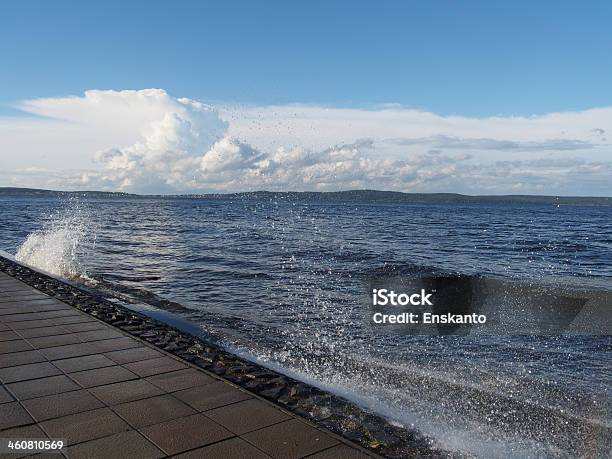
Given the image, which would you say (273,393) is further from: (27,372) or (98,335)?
(98,335)

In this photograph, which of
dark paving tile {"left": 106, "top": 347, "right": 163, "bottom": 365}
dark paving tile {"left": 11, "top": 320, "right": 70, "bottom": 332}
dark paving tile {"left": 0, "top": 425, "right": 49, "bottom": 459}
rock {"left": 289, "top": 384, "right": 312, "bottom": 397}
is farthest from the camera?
dark paving tile {"left": 11, "top": 320, "right": 70, "bottom": 332}

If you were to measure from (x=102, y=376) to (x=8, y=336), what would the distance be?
241cm

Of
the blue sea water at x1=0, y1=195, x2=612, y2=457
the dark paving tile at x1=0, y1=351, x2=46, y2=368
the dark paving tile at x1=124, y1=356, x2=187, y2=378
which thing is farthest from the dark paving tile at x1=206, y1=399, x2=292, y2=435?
the dark paving tile at x1=0, y1=351, x2=46, y2=368

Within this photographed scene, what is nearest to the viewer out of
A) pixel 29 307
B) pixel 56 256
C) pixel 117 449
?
pixel 117 449

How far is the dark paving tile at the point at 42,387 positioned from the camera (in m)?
4.66

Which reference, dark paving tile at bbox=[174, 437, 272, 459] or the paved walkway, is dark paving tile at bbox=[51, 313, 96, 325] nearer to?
the paved walkway

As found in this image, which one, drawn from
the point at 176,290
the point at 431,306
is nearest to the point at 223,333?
the point at 176,290

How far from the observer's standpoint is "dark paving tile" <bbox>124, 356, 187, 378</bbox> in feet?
17.7

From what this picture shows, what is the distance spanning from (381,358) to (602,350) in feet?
14.1

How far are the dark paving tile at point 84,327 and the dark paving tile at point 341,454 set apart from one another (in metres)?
4.89

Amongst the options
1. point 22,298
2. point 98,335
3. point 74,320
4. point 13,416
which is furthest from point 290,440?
point 22,298

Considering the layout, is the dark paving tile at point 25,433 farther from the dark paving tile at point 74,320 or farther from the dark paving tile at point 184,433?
the dark paving tile at point 74,320

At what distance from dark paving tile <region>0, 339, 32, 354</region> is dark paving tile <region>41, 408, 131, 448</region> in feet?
7.95

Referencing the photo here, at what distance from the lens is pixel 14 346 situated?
6160mm
